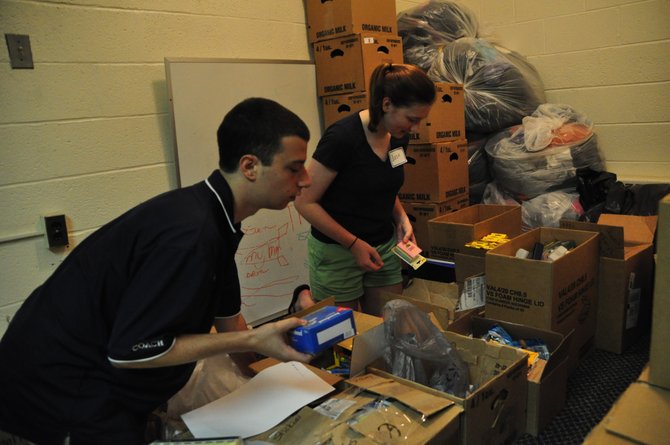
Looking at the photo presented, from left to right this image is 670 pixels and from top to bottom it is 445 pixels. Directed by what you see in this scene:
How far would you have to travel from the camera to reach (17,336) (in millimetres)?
1057

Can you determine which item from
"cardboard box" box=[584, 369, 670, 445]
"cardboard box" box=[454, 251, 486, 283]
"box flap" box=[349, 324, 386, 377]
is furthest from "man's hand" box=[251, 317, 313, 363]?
"cardboard box" box=[454, 251, 486, 283]

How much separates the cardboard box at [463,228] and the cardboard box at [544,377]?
45cm

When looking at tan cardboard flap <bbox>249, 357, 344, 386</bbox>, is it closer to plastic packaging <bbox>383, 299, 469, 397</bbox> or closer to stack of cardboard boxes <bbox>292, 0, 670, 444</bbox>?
stack of cardboard boxes <bbox>292, 0, 670, 444</bbox>

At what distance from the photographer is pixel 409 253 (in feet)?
6.42

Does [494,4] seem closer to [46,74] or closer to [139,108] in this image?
[139,108]

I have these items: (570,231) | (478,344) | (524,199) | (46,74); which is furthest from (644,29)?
(46,74)

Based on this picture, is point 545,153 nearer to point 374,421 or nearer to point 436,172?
point 436,172

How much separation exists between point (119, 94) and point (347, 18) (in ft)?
4.06

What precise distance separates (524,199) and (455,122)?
0.59 m

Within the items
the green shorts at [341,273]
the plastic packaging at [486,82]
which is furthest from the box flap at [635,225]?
the green shorts at [341,273]

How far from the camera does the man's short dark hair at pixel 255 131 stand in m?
1.12

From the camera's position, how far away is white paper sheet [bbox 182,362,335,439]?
1.11m

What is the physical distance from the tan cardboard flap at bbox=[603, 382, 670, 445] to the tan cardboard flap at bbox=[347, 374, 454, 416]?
0.44 meters

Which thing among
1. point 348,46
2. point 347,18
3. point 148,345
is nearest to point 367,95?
point 348,46
